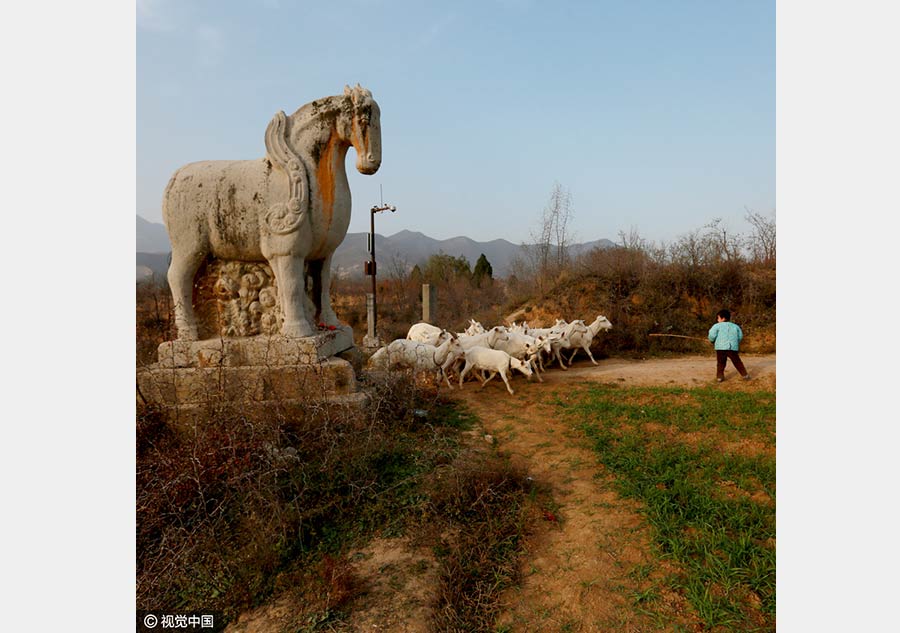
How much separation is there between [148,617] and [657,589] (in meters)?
2.72

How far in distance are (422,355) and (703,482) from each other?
4.05 metres

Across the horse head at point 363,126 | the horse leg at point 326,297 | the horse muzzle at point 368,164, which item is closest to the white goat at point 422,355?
the horse leg at point 326,297

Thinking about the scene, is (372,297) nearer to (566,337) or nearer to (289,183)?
(566,337)

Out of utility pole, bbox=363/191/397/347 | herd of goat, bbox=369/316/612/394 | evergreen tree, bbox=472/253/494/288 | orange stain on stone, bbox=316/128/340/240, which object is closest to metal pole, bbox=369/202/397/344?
utility pole, bbox=363/191/397/347

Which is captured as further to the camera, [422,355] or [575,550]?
[422,355]

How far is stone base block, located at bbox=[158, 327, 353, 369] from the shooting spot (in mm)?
4020

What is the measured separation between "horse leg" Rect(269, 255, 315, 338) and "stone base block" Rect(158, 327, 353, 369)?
11 centimetres

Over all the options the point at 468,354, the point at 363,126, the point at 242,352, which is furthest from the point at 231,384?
the point at 468,354

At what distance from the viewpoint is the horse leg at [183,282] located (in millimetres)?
4102

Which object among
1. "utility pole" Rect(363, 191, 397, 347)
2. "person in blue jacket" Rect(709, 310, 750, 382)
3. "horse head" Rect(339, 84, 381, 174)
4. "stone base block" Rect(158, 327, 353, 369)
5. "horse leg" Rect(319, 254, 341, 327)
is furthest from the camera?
"utility pole" Rect(363, 191, 397, 347)

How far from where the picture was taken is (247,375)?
3918mm

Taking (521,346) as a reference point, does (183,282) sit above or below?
above

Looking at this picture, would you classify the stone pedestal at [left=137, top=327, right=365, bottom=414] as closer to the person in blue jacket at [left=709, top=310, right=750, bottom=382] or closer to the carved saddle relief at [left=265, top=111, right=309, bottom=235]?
the carved saddle relief at [left=265, top=111, right=309, bottom=235]

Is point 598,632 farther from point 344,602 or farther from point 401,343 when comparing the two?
point 401,343
